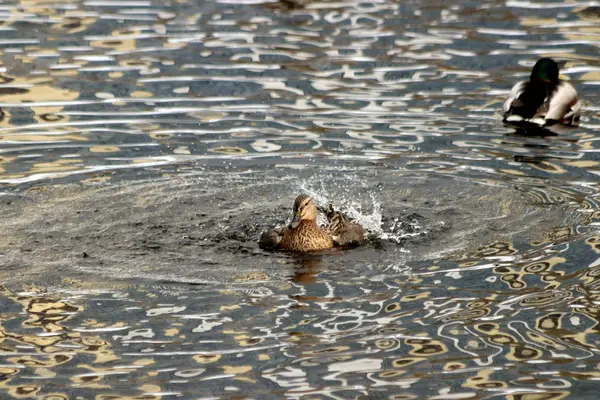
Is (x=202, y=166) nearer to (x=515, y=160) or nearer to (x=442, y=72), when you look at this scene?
(x=515, y=160)

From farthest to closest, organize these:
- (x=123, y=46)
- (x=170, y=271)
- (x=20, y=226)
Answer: (x=123, y=46) → (x=20, y=226) → (x=170, y=271)

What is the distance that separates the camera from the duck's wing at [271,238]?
11297 millimetres

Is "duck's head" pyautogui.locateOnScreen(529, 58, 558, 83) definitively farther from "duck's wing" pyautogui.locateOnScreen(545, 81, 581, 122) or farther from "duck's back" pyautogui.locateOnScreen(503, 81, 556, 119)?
"duck's back" pyautogui.locateOnScreen(503, 81, 556, 119)

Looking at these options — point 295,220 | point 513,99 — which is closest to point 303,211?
point 295,220

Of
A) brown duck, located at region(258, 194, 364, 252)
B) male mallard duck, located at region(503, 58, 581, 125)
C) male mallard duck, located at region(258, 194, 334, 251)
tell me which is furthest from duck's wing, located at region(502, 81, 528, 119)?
male mallard duck, located at region(258, 194, 334, 251)

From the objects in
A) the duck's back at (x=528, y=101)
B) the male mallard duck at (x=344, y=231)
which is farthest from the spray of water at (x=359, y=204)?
the duck's back at (x=528, y=101)

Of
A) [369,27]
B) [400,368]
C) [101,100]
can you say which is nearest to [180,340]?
[400,368]

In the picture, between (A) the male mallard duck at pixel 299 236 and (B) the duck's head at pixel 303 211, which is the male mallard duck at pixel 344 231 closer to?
(A) the male mallard duck at pixel 299 236

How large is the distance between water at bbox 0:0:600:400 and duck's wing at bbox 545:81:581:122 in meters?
0.29

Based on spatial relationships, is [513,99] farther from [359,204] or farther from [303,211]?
[303,211]

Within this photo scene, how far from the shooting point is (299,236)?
37.1ft

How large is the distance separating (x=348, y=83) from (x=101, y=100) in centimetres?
338

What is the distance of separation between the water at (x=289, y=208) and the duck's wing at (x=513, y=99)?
16 centimetres

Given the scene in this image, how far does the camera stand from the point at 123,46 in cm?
2003
